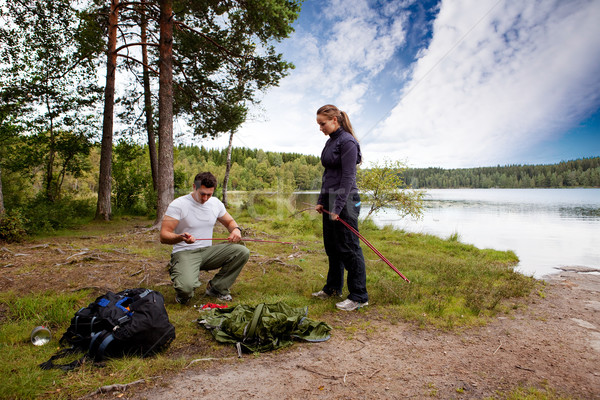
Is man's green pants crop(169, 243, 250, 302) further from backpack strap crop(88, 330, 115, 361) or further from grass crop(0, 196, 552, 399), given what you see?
backpack strap crop(88, 330, 115, 361)

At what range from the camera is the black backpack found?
2578 mm

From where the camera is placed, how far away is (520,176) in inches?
2004

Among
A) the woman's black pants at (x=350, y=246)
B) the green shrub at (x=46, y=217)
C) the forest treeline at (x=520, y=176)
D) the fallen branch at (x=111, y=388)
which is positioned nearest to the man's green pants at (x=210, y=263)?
the woman's black pants at (x=350, y=246)

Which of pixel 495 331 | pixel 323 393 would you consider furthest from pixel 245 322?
pixel 495 331

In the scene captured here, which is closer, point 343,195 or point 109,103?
point 343,195

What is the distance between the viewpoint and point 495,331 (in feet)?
10.7

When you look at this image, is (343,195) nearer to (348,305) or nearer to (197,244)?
(348,305)

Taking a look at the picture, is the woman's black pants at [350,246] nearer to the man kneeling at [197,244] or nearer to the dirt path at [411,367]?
the dirt path at [411,367]

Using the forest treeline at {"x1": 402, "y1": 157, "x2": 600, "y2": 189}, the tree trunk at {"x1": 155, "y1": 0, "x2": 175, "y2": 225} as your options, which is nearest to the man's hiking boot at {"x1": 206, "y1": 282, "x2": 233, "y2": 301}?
the tree trunk at {"x1": 155, "y1": 0, "x2": 175, "y2": 225}

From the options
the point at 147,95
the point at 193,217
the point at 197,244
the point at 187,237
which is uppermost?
the point at 147,95

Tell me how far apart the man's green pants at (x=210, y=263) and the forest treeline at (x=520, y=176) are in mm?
26331

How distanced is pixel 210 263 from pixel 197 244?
339 millimetres

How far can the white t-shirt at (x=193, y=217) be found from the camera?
3.94 metres

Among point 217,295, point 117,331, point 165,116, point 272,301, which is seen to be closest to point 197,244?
point 217,295
